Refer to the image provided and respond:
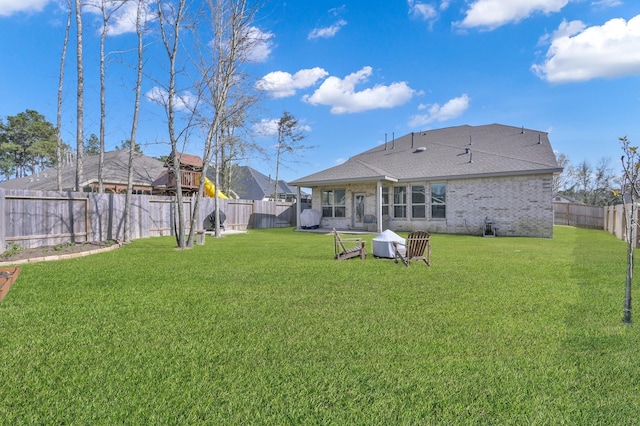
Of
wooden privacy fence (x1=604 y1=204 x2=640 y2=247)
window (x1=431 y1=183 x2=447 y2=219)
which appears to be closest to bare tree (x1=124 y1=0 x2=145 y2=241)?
window (x1=431 y1=183 x2=447 y2=219)

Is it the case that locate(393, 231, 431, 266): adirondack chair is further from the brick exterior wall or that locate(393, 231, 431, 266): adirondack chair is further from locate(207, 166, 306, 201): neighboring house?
locate(207, 166, 306, 201): neighboring house

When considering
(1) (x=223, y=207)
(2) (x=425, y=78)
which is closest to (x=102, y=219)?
(1) (x=223, y=207)

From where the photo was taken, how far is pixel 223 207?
60.0ft

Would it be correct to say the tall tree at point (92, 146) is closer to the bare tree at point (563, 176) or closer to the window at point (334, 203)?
the window at point (334, 203)

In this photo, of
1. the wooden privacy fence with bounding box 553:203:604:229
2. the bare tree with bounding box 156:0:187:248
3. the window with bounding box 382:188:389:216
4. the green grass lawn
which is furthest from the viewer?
the wooden privacy fence with bounding box 553:203:604:229

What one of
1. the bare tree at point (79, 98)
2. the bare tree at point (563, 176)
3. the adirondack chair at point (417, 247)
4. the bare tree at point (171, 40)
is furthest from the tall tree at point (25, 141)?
the bare tree at point (563, 176)

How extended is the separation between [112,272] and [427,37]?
15493mm

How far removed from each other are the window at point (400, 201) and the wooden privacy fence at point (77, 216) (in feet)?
31.1

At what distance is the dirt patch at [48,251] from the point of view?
818 cm

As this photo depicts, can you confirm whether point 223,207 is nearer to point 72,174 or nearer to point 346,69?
point 346,69

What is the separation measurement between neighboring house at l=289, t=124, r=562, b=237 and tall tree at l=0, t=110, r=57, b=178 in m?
33.8

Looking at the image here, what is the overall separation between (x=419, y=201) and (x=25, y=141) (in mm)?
44998

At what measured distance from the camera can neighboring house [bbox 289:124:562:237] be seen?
14578 mm

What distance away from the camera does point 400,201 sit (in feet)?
57.9
